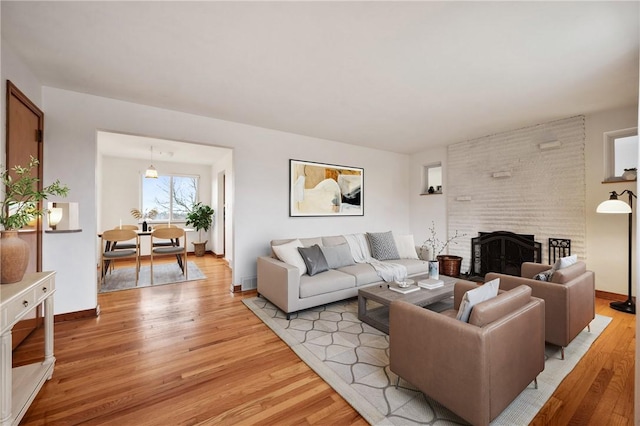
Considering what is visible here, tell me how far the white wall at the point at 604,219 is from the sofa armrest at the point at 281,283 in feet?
13.4

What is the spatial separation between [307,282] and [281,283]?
0.30m

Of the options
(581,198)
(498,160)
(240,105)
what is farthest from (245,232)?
(581,198)

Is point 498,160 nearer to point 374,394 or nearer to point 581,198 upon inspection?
point 581,198

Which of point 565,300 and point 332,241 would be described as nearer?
point 565,300

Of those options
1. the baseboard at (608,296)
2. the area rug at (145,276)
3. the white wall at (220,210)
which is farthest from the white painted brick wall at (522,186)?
the area rug at (145,276)

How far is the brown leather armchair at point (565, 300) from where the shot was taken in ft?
7.20

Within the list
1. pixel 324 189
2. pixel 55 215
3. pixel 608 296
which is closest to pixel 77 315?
pixel 55 215

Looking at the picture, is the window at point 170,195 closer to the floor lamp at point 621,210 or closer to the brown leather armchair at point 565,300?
the brown leather armchair at point 565,300

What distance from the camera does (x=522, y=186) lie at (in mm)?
4312

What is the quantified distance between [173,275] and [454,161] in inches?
227

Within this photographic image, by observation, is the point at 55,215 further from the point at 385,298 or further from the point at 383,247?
the point at 383,247

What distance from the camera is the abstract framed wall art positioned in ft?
14.8

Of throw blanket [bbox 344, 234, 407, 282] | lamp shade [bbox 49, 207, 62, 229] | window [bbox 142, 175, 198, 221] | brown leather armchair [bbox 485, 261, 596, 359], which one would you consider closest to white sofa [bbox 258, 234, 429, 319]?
throw blanket [bbox 344, 234, 407, 282]

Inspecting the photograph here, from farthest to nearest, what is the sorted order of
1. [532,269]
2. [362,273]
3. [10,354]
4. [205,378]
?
1. [362,273]
2. [532,269]
3. [205,378]
4. [10,354]
